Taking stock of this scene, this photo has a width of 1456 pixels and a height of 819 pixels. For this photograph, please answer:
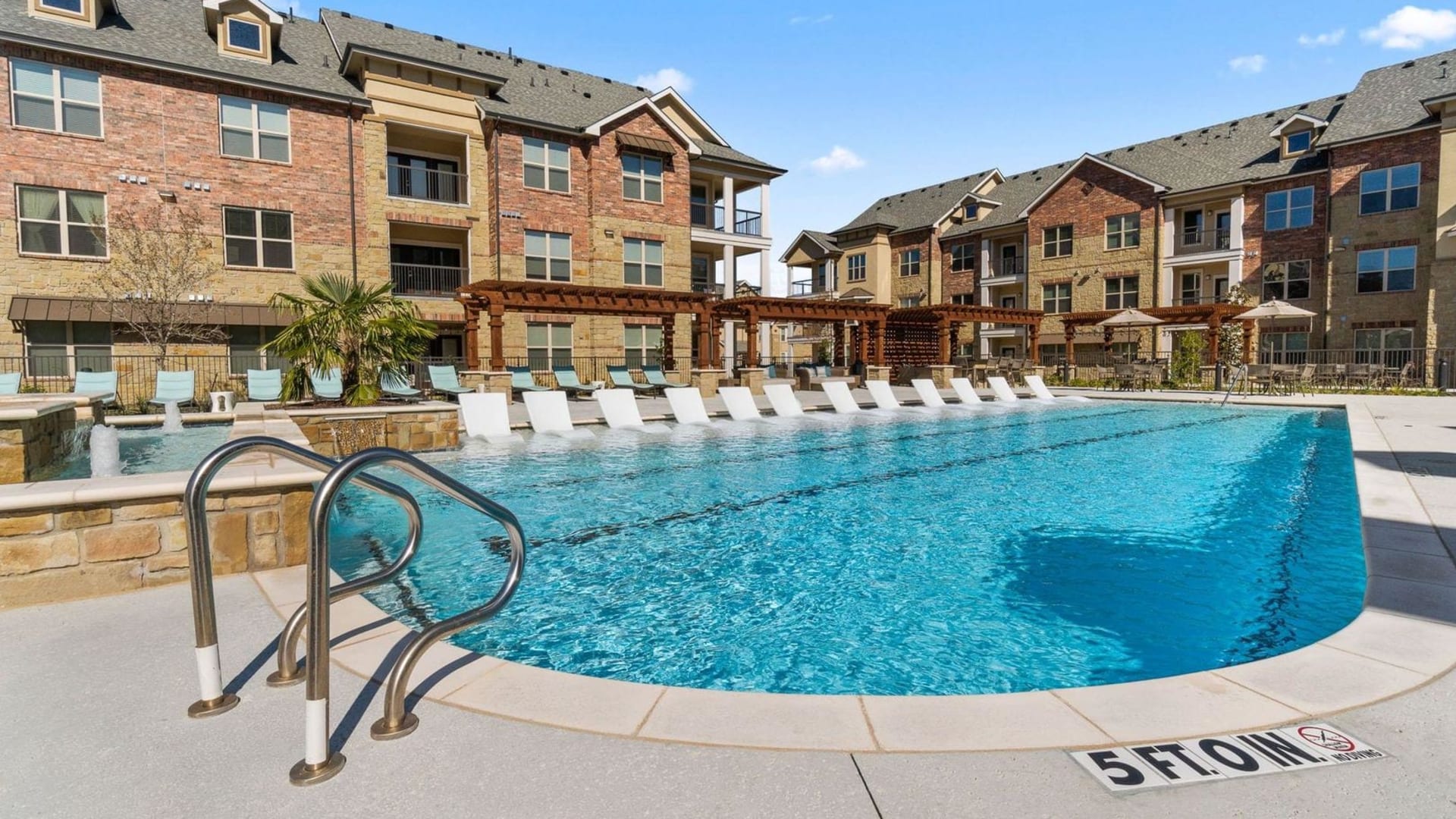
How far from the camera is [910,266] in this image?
43500 millimetres

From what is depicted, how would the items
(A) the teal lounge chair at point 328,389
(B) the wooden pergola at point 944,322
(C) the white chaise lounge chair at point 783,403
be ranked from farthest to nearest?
1. (B) the wooden pergola at point 944,322
2. (C) the white chaise lounge chair at point 783,403
3. (A) the teal lounge chair at point 328,389

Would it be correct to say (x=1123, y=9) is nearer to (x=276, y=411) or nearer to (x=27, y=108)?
(x=276, y=411)

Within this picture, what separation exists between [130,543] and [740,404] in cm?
1374

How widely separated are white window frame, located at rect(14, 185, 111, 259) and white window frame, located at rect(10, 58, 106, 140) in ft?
4.82

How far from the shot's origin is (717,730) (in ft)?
8.71

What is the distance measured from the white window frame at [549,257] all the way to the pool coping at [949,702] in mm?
22370

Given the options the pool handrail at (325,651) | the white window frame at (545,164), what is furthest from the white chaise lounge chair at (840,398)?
the pool handrail at (325,651)

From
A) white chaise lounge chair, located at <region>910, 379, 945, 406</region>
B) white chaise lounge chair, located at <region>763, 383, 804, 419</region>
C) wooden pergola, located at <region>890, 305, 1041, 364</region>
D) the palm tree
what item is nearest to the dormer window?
the palm tree

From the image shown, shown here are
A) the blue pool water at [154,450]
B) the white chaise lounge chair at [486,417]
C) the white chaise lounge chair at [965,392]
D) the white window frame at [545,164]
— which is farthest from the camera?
the white window frame at [545,164]

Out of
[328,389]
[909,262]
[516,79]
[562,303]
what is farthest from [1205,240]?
[328,389]

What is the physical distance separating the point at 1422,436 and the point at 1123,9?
8.93m

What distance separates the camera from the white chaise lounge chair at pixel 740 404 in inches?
677

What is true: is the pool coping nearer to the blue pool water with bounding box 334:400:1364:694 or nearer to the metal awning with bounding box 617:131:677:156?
the blue pool water with bounding box 334:400:1364:694

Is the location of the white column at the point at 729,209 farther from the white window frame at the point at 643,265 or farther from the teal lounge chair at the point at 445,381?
the teal lounge chair at the point at 445,381
